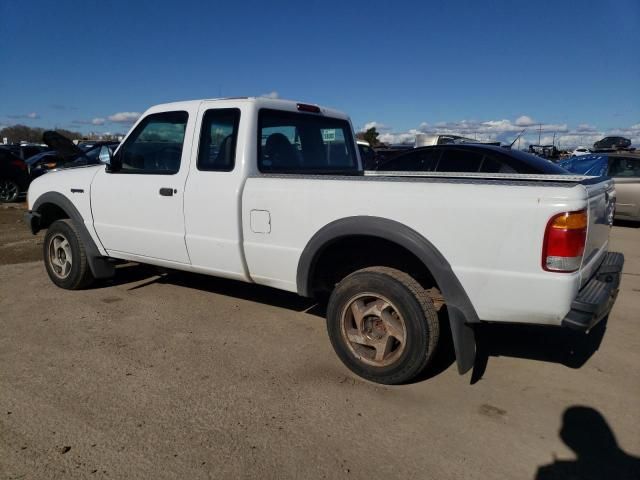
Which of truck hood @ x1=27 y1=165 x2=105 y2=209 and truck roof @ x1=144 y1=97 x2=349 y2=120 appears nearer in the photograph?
truck roof @ x1=144 y1=97 x2=349 y2=120

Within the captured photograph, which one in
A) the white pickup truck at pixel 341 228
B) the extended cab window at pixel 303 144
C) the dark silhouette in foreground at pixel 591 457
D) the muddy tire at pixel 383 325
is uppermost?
the extended cab window at pixel 303 144

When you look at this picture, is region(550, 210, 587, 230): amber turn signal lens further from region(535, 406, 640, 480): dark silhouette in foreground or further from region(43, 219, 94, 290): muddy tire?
region(43, 219, 94, 290): muddy tire

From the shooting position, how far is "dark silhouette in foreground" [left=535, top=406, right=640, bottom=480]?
7.99ft

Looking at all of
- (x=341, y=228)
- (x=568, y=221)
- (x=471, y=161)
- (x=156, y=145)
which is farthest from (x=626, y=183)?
(x=156, y=145)

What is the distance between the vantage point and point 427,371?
3.53 m

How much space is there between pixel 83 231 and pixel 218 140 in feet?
6.26

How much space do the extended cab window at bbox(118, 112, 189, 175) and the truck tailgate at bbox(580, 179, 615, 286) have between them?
310cm

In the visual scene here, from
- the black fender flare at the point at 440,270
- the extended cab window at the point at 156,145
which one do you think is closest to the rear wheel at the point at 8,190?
the extended cab window at the point at 156,145

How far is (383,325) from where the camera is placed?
10.9 feet

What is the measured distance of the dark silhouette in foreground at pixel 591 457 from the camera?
2.44 metres

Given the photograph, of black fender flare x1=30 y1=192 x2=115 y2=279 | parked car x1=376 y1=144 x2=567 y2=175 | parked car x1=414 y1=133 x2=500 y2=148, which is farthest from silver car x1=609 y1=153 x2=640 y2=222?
black fender flare x1=30 y1=192 x2=115 y2=279

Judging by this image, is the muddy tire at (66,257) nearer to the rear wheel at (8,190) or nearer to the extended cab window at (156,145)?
the extended cab window at (156,145)

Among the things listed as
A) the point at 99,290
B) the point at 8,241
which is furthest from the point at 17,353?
the point at 8,241

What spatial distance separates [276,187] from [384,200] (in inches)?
33.6
